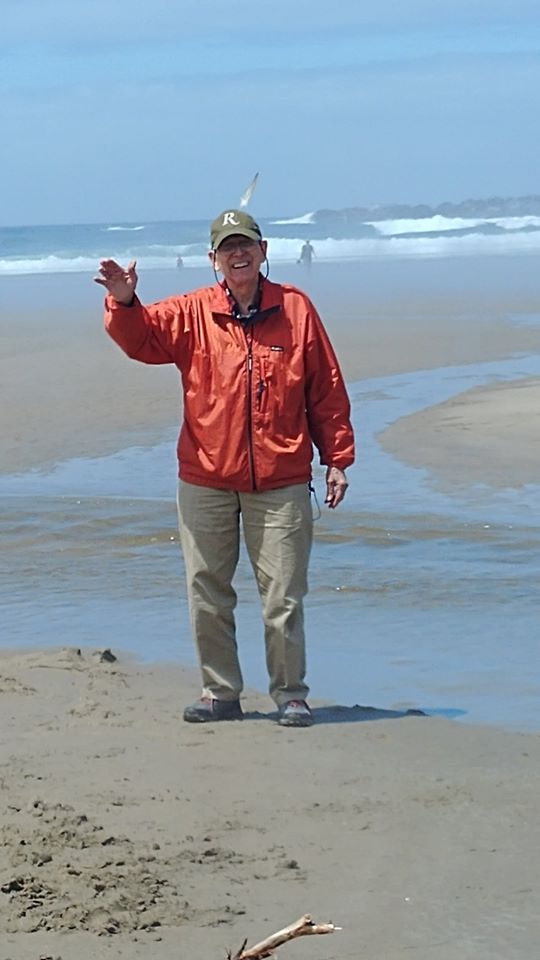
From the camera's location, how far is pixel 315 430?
6.22m

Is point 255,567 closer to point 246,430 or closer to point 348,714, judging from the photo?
point 246,430

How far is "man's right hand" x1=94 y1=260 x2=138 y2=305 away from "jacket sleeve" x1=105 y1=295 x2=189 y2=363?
6 cm

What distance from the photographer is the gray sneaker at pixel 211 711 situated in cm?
621

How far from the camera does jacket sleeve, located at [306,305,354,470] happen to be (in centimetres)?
608

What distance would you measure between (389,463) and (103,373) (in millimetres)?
8210

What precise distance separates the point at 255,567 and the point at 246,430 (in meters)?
0.55

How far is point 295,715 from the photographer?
20.1 ft

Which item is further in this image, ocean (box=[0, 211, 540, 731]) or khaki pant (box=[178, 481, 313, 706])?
ocean (box=[0, 211, 540, 731])

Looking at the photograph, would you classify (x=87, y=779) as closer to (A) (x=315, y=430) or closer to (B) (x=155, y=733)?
(B) (x=155, y=733)

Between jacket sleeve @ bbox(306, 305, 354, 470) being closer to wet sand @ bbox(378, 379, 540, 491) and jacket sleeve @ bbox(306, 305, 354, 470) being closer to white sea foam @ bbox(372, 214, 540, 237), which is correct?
wet sand @ bbox(378, 379, 540, 491)

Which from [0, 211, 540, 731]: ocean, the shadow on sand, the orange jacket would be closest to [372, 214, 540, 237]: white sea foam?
[0, 211, 540, 731]: ocean

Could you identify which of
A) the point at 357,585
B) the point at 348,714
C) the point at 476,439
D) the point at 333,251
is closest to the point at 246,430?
the point at 348,714

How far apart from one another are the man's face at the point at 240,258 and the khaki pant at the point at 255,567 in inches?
30.8

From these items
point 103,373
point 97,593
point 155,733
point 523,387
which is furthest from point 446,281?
point 155,733
